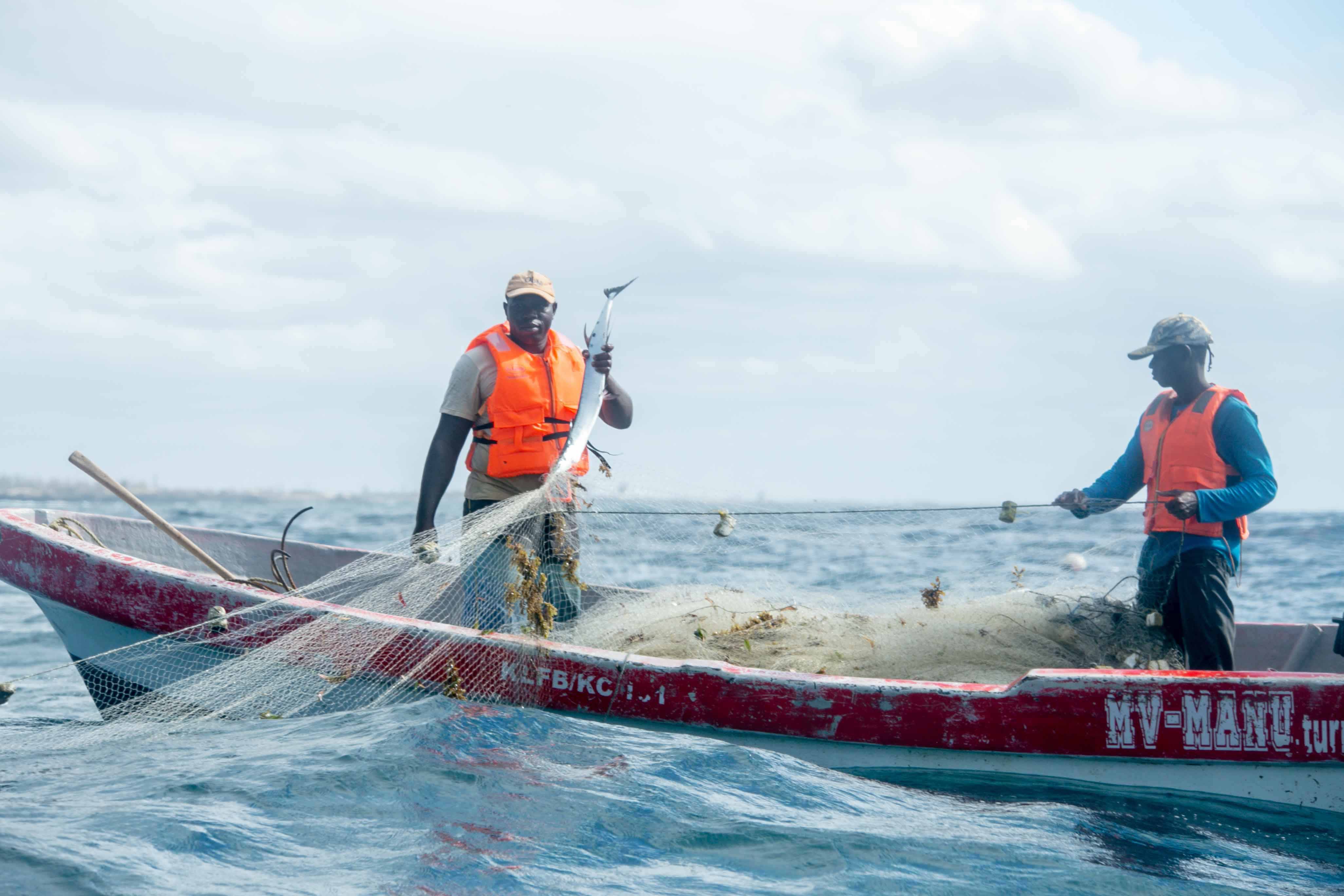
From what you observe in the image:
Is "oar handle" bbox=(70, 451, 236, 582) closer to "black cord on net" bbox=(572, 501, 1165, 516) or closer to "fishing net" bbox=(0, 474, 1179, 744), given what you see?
"fishing net" bbox=(0, 474, 1179, 744)

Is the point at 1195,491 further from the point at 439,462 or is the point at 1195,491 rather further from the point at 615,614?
the point at 439,462

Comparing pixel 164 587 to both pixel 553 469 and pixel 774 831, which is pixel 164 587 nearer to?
pixel 553 469

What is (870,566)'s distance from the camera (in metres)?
10.5

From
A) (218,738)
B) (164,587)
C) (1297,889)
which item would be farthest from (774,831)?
(164,587)

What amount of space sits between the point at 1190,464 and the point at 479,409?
351cm

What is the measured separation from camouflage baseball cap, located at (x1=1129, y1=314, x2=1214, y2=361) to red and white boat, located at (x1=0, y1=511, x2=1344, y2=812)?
1586mm

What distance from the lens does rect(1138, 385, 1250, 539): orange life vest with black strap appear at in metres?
5.08

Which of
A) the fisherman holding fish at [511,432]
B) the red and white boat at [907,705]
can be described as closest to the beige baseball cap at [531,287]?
the fisherman holding fish at [511,432]

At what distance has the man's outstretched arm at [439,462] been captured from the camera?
18.5 feet

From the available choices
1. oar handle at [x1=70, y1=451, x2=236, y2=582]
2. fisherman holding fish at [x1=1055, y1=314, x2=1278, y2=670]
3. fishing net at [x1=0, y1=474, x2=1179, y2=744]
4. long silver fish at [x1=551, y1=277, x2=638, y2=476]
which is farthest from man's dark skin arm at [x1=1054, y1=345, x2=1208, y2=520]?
oar handle at [x1=70, y1=451, x2=236, y2=582]

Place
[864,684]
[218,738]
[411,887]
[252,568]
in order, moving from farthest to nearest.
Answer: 1. [252,568]
2. [218,738]
3. [864,684]
4. [411,887]

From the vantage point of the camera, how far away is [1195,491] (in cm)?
499

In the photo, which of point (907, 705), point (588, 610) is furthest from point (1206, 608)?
point (588, 610)

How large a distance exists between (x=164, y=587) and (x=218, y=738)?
950mm
